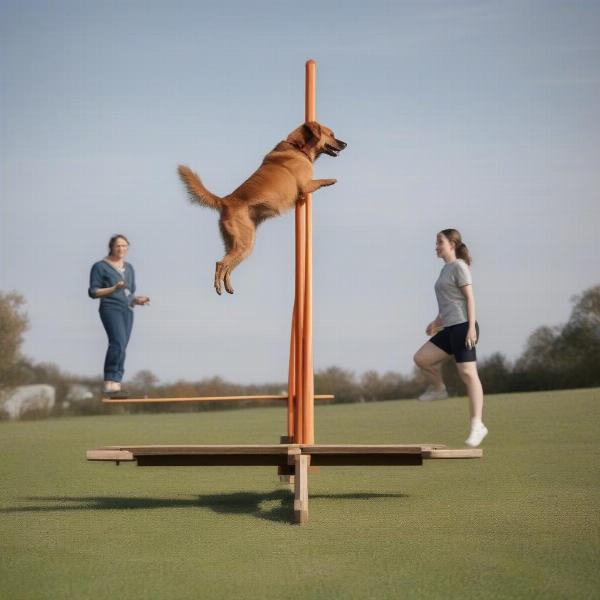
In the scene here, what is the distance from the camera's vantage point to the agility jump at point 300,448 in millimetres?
5707

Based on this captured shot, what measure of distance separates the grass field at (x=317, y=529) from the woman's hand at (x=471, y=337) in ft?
3.40

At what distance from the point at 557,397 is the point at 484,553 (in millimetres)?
10741

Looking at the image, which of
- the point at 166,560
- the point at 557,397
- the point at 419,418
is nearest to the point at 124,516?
the point at 166,560

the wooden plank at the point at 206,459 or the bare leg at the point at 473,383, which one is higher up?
the bare leg at the point at 473,383

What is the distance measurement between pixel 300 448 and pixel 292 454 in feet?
0.21

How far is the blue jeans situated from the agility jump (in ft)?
1.45

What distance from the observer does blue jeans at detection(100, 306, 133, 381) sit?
7.32 m

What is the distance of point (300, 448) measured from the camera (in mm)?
5809

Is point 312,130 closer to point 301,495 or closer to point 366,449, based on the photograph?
point 366,449

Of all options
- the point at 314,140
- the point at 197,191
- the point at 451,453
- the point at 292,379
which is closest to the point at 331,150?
the point at 314,140

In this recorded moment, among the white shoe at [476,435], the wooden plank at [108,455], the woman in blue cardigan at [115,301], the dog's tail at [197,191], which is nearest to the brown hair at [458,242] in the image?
the white shoe at [476,435]

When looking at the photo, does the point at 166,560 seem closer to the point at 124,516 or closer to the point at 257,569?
the point at 257,569

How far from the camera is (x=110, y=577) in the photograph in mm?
4195

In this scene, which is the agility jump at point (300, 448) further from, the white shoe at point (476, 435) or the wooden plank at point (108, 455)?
the white shoe at point (476, 435)
